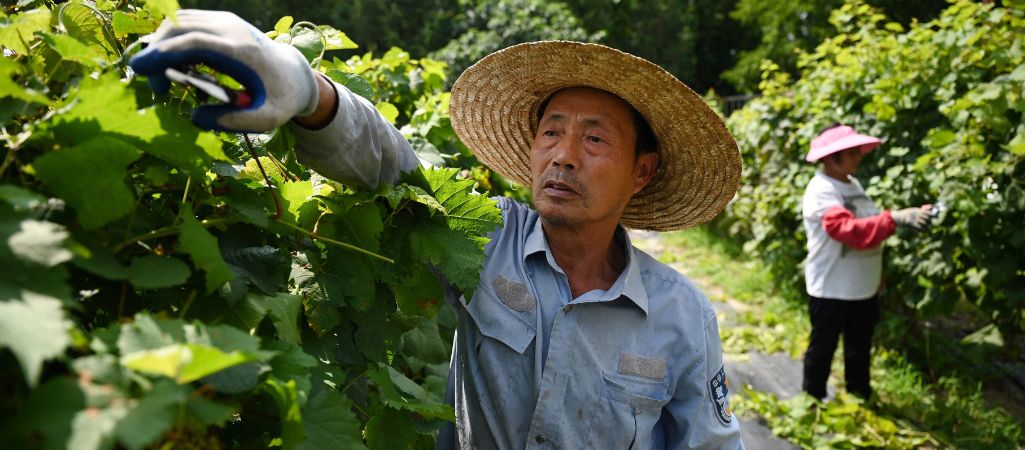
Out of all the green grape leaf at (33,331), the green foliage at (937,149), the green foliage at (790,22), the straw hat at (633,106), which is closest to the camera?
the green grape leaf at (33,331)

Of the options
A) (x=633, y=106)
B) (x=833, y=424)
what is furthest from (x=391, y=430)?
(x=833, y=424)

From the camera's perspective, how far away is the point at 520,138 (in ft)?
8.14

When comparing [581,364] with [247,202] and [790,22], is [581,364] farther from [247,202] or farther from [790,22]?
[790,22]

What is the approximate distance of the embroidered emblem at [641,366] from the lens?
195cm

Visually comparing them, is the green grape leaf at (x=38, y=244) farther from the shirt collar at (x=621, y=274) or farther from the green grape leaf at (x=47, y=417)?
the shirt collar at (x=621, y=274)

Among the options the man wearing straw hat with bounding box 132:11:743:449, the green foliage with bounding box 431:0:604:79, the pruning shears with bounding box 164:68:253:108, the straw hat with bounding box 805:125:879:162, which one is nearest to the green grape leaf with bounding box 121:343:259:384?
the pruning shears with bounding box 164:68:253:108

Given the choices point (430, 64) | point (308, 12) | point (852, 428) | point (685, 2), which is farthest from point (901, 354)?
point (685, 2)

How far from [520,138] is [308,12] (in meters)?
22.3

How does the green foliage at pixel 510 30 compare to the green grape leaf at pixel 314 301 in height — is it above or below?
below

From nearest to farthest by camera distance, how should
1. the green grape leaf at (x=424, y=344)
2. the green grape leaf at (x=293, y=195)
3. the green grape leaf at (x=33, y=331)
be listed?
the green grape leaf at (x=33, y=331) → the green grape leaf at (x=293, y=195) → the green grape leaf at (x=424, y=344)

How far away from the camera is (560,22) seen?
16000mm

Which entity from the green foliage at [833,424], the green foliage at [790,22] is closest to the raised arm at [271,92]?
the green foliage at [833,424]

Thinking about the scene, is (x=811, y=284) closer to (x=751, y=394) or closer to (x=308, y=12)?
(x=751, y=394)

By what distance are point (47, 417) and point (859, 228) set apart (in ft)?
15.6
